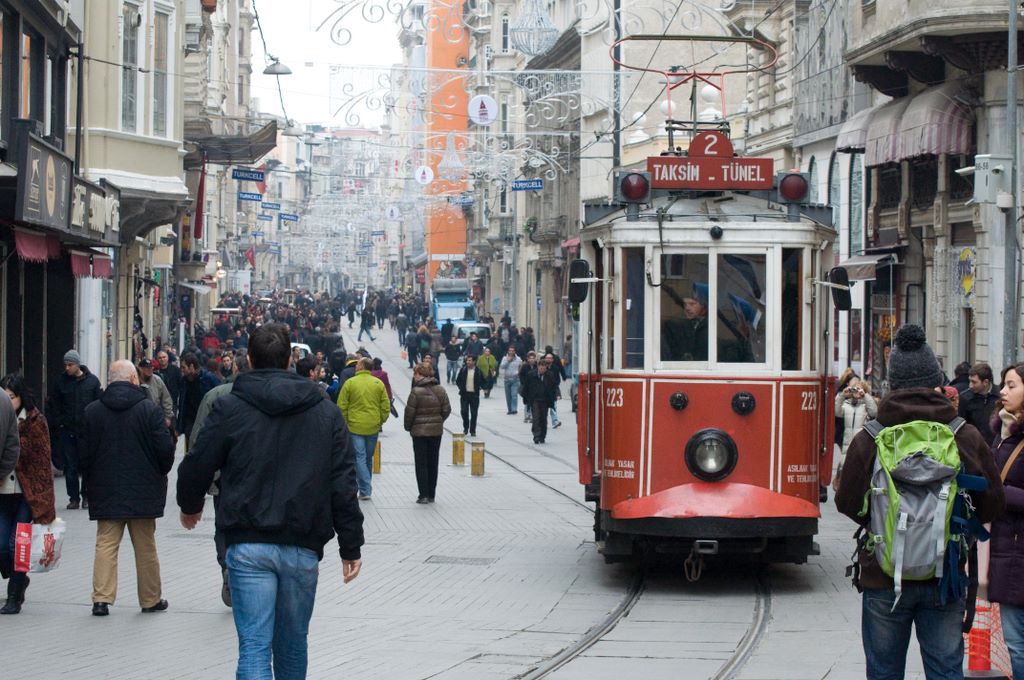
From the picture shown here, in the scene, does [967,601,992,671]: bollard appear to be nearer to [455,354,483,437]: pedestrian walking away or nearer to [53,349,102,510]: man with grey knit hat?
[53,349,102,510]: man with grey knit hat

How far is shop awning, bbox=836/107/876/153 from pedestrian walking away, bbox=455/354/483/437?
24.5ft

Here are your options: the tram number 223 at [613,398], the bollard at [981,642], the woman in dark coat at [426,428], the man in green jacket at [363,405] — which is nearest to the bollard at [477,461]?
the woman in dark coat at [426,428]

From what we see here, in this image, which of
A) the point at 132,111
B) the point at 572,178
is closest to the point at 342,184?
the point at 572,178

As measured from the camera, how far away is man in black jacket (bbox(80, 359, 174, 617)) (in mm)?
10453

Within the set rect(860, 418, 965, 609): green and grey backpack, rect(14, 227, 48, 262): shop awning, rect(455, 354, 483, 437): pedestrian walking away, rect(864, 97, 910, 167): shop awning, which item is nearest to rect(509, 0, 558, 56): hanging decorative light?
rect(455, 354, 483, 437): pedestrian walking away

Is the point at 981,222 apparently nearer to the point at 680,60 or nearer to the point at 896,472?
the point at 896,472

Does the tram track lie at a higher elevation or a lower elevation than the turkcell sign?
lower

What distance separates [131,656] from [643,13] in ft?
127

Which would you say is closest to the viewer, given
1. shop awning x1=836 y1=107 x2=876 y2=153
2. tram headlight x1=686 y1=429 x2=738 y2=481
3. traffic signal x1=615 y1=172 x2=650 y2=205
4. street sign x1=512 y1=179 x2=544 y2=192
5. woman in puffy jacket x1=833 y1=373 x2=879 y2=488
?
tram headlight x1=686 y1=429 x2=738 y2=481

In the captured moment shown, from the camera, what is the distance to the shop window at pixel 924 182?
27266 mm

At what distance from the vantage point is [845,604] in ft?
38.3

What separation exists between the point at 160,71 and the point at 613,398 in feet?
54.2

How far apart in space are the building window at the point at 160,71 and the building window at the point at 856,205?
12895 mm

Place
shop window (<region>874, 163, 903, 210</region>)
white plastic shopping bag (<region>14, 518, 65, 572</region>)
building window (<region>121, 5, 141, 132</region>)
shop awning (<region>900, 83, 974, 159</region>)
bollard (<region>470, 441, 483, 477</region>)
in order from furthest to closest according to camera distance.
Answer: shop window (<region>874, 163, 903, 210</region>) < building window (<region>121, 5, 141, 132</region>) < shop awning (<region>900, 83, 974, 159</region>) < bollard (<region>470, 441, 483, 477</region>) < white plastic shopping bag (<region>14, 518, 65, 572</region>)
